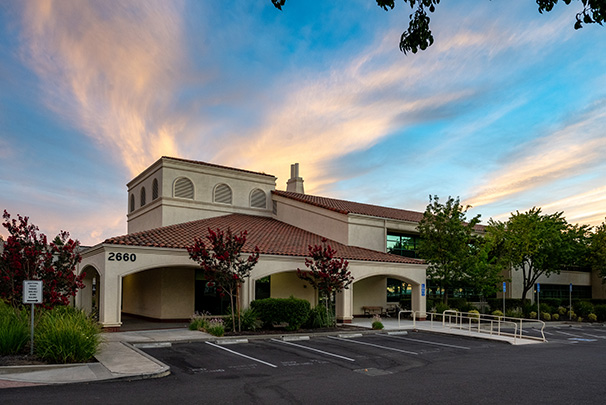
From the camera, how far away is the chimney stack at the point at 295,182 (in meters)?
39.1

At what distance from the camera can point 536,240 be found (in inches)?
1304

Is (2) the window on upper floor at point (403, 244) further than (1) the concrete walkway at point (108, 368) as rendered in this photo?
Yes

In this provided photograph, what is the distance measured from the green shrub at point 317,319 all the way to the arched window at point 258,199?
12.3 metres

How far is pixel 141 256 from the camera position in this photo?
819 inches

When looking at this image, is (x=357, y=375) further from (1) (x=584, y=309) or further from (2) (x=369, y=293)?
(1) (x=584, y=309)

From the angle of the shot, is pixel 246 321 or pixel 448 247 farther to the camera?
pixel 448 247

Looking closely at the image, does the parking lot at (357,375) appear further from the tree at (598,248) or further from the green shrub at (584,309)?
the tree at (598,248)

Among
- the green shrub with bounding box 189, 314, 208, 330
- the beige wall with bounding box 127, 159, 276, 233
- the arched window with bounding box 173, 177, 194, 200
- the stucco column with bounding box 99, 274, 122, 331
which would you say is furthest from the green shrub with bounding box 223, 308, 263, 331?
the arched window with bounding box 173, 177, 194, 200

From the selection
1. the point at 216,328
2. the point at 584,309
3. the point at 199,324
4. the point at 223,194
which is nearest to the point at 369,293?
the point at 223,194

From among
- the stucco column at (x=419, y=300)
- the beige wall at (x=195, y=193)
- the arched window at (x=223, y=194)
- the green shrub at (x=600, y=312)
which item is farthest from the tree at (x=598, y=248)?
the arched window at (x=223, y=194)

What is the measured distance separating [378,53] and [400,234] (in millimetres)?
19897

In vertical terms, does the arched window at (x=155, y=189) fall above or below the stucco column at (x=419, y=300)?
above

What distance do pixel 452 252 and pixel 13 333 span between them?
23457 millimetres

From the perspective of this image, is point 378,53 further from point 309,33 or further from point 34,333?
point 34,333
